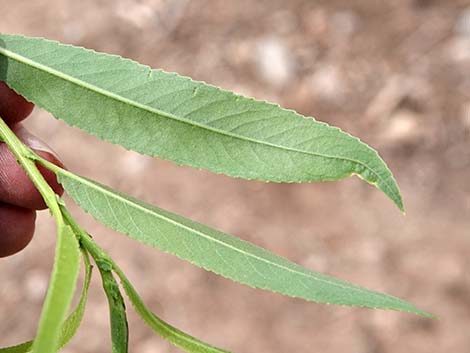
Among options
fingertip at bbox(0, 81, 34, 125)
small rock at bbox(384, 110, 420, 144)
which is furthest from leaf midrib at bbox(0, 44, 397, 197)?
small rock at bbox(384, 110, 420, 144)

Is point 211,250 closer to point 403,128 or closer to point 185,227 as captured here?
point 185,227

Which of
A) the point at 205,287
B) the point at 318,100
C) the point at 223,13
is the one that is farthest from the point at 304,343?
the point at 223,13

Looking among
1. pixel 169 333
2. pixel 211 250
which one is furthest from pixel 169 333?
pixel 211 250

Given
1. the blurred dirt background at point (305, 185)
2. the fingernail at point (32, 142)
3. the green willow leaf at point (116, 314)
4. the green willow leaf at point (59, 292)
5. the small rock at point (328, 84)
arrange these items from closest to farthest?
the green willow leaf at point (59, 292) < the green willow leaf at point (116, 314) < the fingernail at point (32, 142) < the blurred dirt background at point (305, 185) < the small rock at point (328, 84)

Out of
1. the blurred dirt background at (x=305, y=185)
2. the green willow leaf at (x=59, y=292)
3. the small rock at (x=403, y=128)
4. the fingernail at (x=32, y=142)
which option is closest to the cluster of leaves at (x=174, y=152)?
the green willow leaf at (x=59, y=292)

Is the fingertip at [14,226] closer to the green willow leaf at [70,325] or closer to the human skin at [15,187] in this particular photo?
the human skin at [15,187]

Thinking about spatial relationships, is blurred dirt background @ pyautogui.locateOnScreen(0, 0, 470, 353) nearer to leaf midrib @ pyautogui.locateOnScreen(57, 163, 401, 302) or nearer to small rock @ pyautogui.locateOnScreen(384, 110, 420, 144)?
small rock @ pyautogui.locateOnScreen(384, 110, 420, 144)
